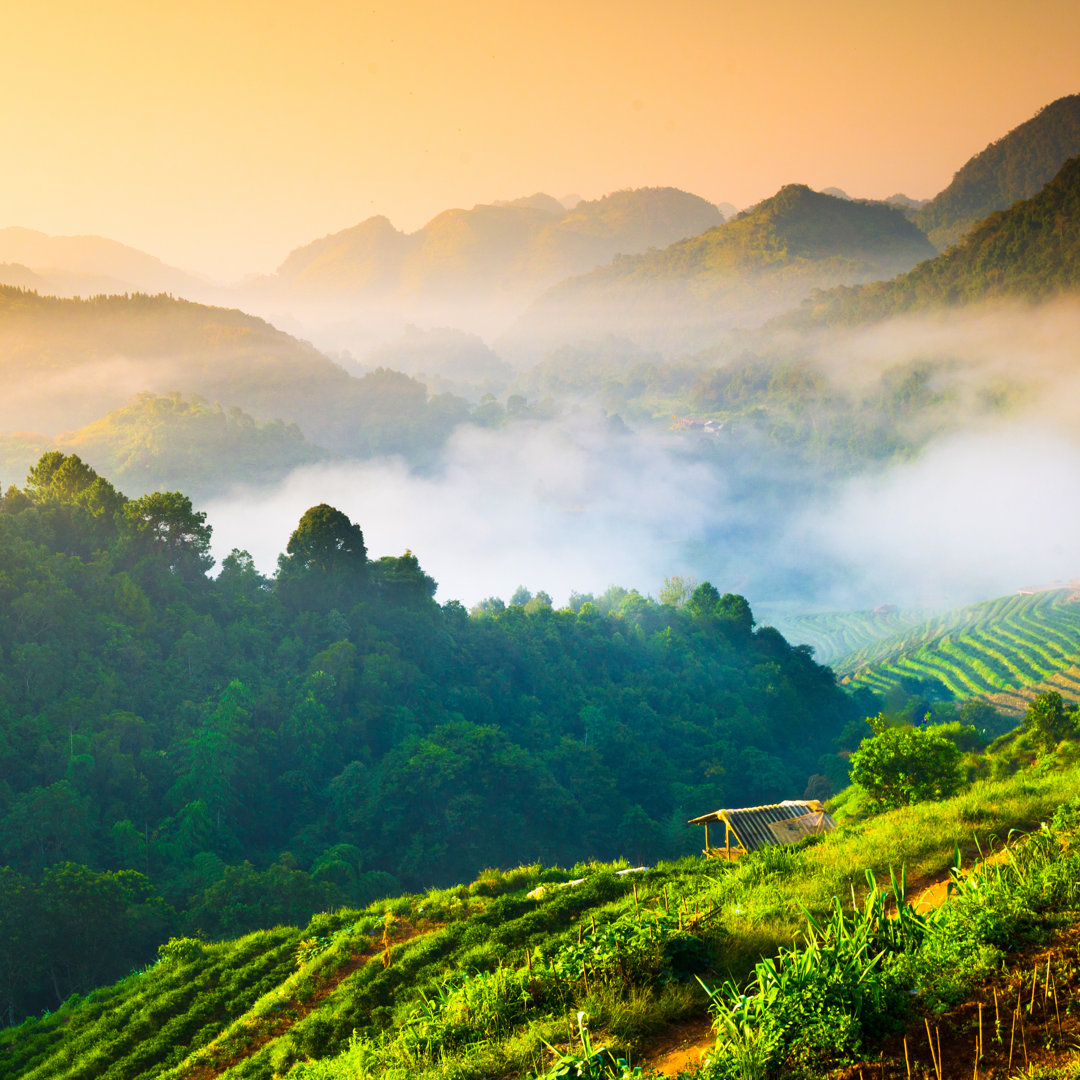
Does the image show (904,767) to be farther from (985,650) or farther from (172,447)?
(172,447)

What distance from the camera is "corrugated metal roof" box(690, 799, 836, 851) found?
2000cm

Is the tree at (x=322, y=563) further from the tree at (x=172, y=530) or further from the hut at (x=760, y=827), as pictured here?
the hut at (x=760, y=827)

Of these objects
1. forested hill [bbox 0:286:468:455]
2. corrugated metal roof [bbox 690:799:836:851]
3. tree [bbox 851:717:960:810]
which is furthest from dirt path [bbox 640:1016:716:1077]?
forested hill [bbox 0:286:468:455]

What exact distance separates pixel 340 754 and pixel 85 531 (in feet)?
64.6

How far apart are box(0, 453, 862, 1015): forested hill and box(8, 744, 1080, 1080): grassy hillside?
12.6 m

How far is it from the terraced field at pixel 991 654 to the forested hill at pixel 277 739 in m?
29.8

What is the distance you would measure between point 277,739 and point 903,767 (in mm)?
30335

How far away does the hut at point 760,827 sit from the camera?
19938mm

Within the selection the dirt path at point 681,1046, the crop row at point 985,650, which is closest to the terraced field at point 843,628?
the crop row at point 985,650

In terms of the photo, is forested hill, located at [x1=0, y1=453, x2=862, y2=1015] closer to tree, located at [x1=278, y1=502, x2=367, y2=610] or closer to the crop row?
tree, located at [x1=278, y1=502, x2=367, y2=610]

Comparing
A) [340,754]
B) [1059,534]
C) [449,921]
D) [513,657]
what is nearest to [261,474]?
[513,657]

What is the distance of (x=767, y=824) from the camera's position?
20.9 meters

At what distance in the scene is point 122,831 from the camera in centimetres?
3009

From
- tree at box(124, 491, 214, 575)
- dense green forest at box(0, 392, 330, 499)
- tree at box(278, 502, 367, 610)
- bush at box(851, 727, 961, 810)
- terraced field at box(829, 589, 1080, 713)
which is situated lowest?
terraced field at box(829, 589, 1080, 713)
